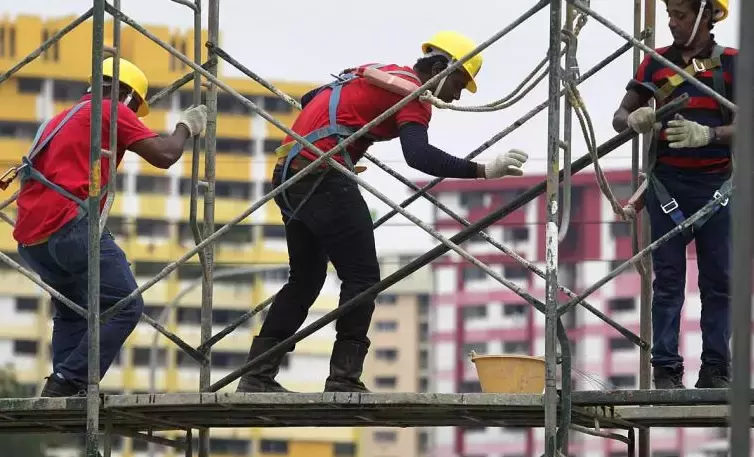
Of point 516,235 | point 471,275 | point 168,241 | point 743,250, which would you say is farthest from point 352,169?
point 471,275

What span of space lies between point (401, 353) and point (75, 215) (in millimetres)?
126912

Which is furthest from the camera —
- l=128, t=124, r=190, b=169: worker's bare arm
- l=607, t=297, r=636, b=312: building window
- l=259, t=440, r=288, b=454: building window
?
l=259, t=440, r=288, b=454: building window

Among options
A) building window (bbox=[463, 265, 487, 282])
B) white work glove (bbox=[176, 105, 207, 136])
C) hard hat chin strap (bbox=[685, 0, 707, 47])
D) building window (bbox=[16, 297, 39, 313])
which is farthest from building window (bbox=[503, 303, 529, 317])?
hard hat chin strap (bbox=[685, 0, 707, 47])

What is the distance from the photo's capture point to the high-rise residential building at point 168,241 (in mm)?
119375

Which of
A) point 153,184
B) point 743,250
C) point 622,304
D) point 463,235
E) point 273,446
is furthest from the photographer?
point 153,184

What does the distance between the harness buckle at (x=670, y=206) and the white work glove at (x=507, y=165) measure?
2.72 ft

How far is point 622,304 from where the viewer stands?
118188 mm

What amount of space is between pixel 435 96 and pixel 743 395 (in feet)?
14.2

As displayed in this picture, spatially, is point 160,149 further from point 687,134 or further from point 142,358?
point 142,358

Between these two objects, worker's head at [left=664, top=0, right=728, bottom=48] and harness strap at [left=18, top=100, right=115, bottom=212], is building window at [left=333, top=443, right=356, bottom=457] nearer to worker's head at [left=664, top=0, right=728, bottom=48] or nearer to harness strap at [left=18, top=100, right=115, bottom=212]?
harness strap at [left=18, top=100, right=115, bottom=212]

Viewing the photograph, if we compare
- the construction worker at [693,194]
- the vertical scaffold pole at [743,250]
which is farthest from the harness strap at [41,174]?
the vertical scaffold pole at [743,250]

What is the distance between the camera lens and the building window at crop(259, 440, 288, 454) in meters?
123

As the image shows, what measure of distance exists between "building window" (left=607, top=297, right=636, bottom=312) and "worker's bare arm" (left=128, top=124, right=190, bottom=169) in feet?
351

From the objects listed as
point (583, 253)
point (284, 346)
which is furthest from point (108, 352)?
point (583, 253)
